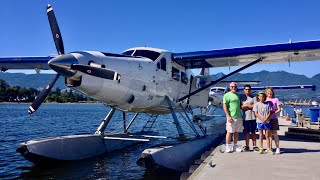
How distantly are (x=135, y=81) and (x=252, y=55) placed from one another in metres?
5.00

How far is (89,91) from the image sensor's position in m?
7.51

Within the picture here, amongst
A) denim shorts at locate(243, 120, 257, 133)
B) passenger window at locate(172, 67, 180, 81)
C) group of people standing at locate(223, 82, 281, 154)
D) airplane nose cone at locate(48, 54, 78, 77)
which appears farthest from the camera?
passenger window at locate(172, 67, 180, 81)

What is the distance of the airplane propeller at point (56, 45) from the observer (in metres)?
8.41

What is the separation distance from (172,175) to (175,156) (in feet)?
1.68

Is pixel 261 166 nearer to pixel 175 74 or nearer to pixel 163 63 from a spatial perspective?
pixel 163 63

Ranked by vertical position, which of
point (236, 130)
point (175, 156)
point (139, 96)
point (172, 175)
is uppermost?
point (139, 96)

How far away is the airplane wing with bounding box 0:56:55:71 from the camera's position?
11188 millimetres

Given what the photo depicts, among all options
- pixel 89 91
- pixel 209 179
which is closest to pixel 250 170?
pixel 209 179

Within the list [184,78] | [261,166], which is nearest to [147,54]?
[184,78]

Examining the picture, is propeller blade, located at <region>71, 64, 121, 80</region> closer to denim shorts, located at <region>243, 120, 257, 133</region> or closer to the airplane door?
denim shorts, located at <region>243, 120, 257, 133</region>

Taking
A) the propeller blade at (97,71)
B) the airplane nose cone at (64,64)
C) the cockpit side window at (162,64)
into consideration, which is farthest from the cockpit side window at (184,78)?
the airplane nose cone at (64,64)

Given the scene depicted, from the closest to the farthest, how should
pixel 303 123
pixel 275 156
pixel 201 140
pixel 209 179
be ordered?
pixel 209 179 → pixel 275 156 → pixel 201 140 → pixel 303 123

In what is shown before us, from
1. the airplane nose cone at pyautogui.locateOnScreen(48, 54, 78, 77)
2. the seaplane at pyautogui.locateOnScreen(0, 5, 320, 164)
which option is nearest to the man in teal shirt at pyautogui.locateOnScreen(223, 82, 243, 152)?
the seaplane at pyautogui.locateOnScreen(0, 5, 320, 164)

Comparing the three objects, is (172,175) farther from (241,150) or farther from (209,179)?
(209,179)
